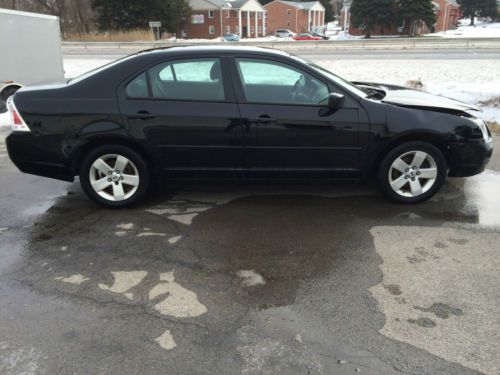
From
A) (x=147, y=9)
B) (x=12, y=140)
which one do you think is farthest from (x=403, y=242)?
(x=147, y=9)

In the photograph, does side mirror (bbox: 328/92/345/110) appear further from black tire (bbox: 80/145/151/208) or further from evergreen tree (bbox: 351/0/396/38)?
evergreen tree (bbox: 351/0/396/38)

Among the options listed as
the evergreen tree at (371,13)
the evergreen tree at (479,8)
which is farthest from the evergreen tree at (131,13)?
the evergreen tree at (479,8)

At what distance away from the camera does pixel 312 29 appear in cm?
8800

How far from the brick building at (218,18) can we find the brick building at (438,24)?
1780 cm

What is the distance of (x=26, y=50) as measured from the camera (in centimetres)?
1138

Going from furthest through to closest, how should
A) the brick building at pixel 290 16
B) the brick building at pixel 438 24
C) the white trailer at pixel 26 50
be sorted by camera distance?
the brick building at pixel 290 16 → the brick building at pixel 438 24 → the white trailer at pixel 26 50

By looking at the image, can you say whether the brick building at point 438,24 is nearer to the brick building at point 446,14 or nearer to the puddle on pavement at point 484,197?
the brick building at point 446,14

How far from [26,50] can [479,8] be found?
10335 centimetres

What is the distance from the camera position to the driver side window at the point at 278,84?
189 inches

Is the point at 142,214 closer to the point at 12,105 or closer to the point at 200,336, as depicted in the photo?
the point at 12,105

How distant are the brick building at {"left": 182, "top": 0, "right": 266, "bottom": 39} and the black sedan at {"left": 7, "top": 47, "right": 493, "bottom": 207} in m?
69.7

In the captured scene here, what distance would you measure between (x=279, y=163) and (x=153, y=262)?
5.56 ft

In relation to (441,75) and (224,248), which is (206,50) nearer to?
(224,248)

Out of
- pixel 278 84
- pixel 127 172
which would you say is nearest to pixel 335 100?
pixel 278 84
